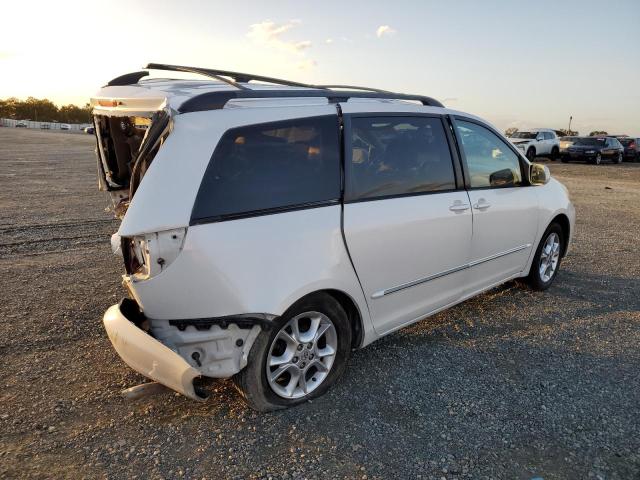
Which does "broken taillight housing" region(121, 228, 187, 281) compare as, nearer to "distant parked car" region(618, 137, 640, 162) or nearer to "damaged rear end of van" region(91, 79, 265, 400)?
"damaged rear end of van" region(91, 79, 265, 400)

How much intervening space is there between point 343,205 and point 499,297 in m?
2.72

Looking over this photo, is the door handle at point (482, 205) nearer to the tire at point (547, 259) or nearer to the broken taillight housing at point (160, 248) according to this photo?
the tire at point (547, 259)

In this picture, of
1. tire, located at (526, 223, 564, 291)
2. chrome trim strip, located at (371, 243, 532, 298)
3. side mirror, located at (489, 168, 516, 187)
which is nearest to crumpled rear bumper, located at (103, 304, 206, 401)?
chrome trim strip, located at (371, 243, 532, 298)

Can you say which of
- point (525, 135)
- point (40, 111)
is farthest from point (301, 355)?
point (40, 111)

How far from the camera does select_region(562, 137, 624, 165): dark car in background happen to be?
89.6 feet

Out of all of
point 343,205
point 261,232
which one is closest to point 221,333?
point 261,232

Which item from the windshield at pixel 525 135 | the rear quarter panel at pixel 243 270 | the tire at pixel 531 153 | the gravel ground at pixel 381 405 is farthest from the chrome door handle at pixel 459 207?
the windshield at pixel 525 135

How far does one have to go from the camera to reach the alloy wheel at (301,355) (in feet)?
9.87

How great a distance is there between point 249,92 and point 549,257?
12.8 feet

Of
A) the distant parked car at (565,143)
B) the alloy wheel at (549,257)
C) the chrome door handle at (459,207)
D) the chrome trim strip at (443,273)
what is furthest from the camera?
the distant parked car at (565,143)

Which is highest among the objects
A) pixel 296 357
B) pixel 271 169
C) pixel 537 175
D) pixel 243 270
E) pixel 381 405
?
pixel 271 169

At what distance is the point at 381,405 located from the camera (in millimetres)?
3193

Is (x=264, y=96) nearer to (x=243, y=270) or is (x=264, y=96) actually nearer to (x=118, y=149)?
(x=243, y=270)

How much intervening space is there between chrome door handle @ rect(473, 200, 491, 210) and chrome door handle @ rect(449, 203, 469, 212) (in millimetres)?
129
